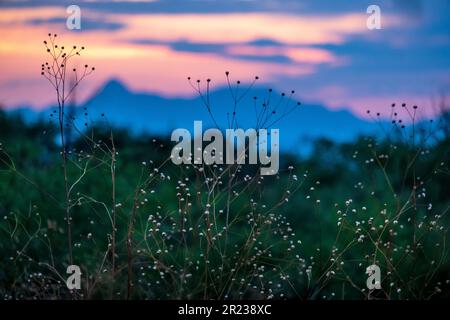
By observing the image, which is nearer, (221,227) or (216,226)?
(216,226)

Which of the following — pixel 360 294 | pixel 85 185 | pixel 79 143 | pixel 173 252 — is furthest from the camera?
pixel 79 143

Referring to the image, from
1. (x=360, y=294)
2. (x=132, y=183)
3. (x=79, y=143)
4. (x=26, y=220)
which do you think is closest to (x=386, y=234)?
(x=360, y=294)

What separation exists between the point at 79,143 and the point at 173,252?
3208 mm

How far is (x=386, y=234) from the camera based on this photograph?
733cm

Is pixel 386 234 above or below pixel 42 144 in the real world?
below

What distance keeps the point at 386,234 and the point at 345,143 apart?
334cm

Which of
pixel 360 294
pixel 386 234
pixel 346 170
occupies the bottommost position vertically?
pixel 360 294
